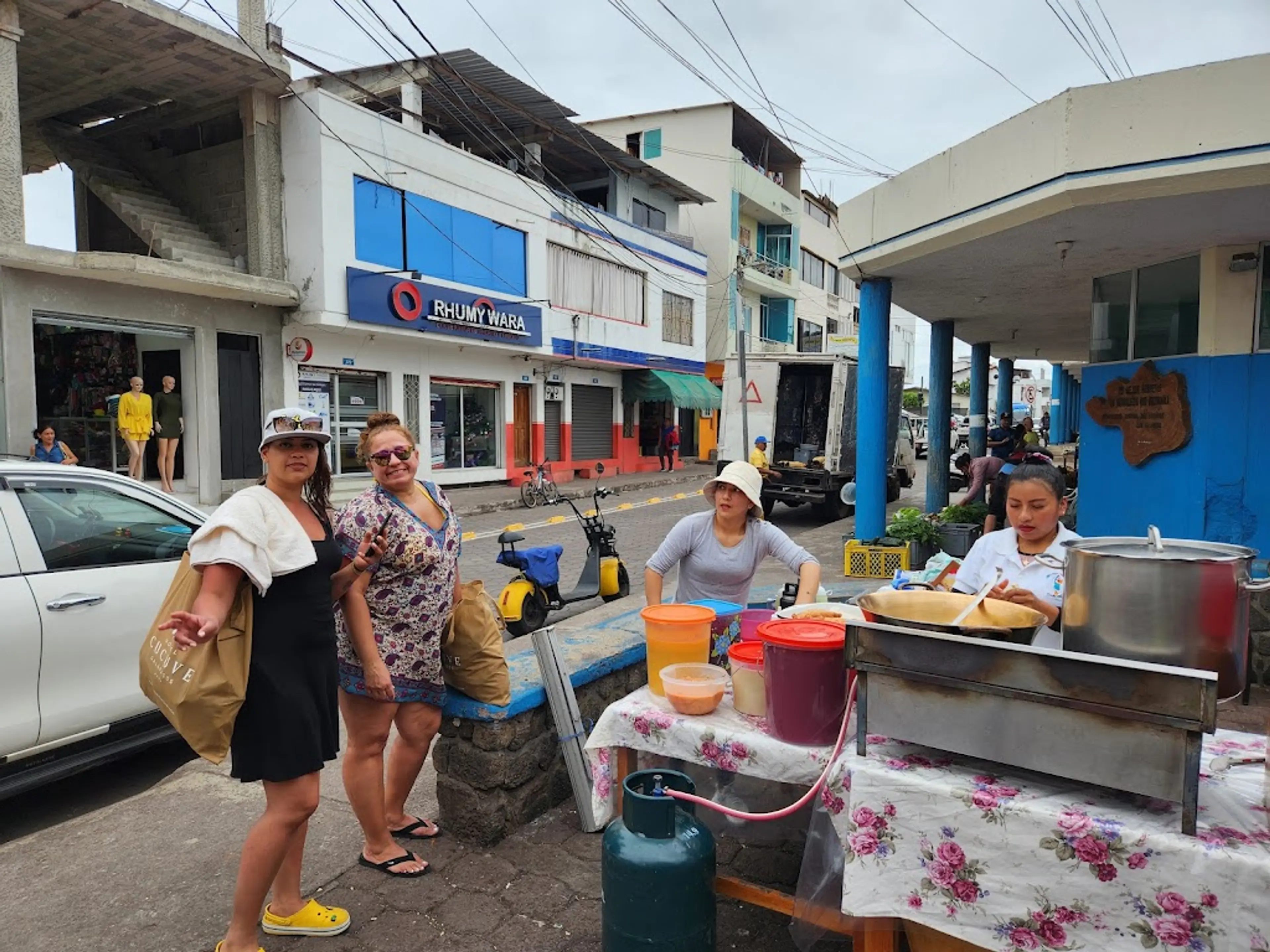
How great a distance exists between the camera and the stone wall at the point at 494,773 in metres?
3.10

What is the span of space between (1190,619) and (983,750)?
0.53m

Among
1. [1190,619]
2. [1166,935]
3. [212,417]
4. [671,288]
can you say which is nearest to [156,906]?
[1166,935]

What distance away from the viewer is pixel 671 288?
972 inches

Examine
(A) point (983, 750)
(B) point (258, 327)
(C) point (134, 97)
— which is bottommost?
(A) point (983, 750)

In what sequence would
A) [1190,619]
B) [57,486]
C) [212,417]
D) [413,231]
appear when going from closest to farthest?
[1190,619] < [57,486] < [212,417] < [413,231]

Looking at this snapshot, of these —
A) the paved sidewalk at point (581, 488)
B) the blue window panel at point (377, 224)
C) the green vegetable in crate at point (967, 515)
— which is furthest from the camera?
the paved sidewalk at point (581, 488)

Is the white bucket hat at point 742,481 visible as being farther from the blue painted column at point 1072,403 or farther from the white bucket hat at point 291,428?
the blue painted column at point 1072,403

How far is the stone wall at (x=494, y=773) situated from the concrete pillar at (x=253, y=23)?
1319 cm

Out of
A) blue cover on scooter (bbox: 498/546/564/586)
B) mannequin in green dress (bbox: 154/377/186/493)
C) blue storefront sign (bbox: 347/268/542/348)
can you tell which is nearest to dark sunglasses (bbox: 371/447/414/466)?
blue cover on scooter (bbox: 498/546/564/586)

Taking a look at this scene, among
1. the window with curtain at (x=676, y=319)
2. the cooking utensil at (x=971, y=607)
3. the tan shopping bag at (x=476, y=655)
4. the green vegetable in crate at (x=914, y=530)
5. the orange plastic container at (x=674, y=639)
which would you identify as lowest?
the green vegetable in crate at (x=914, y=530)

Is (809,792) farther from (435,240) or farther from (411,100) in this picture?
(411,100)

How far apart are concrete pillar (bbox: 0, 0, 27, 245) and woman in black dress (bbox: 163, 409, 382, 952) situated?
433 inches

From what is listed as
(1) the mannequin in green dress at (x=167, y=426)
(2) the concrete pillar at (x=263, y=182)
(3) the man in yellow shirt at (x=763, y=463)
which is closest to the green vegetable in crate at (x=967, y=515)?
(3) the man in yellow shirt at (x=763, y=463)

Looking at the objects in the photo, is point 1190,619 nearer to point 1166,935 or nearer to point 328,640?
Answer: point 1166,935
